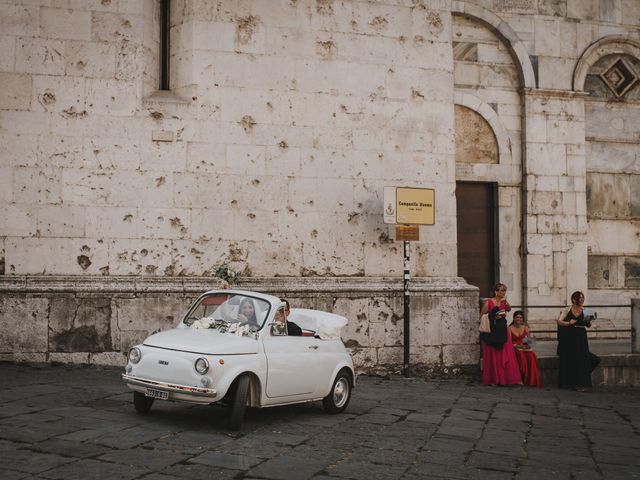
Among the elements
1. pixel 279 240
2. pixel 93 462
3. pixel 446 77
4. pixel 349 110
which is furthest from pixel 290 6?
pixel 93 462

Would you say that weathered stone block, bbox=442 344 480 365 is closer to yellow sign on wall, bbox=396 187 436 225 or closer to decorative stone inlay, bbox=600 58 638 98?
yellow sign on wall, bbox=396 187 436 225

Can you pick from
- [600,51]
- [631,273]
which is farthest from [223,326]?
[600,51]

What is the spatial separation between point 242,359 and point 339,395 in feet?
6.32

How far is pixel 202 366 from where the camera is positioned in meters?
7.88

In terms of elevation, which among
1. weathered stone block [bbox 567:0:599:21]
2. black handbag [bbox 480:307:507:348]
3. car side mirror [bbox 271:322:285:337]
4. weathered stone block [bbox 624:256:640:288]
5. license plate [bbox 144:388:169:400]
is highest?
weathered stone block [bbox 567:0:599:21]

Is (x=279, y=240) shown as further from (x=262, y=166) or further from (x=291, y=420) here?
(x=291, y=420)

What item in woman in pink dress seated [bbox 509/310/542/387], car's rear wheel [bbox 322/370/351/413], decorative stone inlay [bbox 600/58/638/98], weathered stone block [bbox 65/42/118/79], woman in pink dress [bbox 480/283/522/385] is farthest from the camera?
decorative stone inlay [bbox 600/58/638/98]

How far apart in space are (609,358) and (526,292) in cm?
Result: 271

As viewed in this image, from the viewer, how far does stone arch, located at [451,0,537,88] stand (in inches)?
655

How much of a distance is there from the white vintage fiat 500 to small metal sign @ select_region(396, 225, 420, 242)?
11.6ft

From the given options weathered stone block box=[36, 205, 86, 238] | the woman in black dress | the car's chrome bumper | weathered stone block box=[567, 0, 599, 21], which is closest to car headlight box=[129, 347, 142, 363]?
the car's chrome bumper

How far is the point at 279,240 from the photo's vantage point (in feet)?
43.8

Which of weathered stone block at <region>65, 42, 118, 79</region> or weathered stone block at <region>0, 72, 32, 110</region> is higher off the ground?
weathered stone block at <region>65, 42, 118, 79</region>

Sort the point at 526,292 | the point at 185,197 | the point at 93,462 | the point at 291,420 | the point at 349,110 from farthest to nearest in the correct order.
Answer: the point at 526,292 → the point at 349,110 → the point at 185,197 → the point at 291,420 → the point at 93,462
